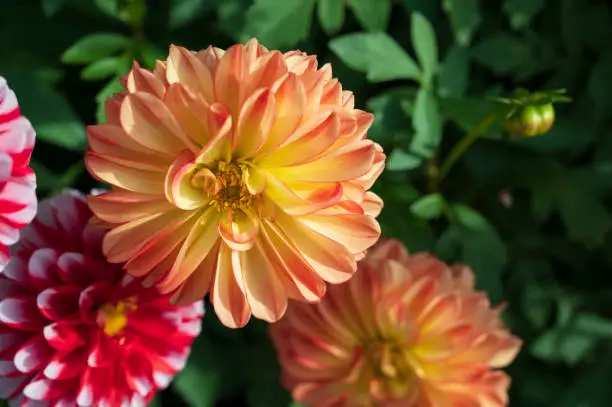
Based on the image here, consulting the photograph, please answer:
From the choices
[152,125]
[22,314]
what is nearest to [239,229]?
[152,125]

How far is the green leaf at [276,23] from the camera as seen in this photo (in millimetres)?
1058

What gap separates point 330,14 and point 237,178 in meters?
0.46

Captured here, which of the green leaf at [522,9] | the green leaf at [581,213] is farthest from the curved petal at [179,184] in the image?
the green leaf at [581,213]

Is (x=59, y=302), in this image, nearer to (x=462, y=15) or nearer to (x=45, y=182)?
(x=45, y=182)

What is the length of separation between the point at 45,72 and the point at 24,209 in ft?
1.89

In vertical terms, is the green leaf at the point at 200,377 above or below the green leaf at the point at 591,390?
above

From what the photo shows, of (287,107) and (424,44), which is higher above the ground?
(287,107)

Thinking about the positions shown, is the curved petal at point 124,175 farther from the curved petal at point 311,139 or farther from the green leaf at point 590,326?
the green leaf at point 590,326

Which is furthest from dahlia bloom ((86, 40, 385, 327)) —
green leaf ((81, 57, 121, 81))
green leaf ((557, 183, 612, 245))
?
green leaf ((557, 183, 612, 245))

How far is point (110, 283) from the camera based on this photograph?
825 mm

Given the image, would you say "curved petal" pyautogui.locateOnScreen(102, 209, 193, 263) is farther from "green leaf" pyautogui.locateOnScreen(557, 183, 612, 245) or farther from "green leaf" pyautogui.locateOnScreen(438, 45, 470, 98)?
"green leaf" pyautogui.locateOnScreen(557, 183, 612, 245)

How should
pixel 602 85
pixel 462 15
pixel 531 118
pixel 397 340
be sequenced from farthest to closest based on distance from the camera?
1. pixel 602 85
2. pixel 462 15
3. pixel 397 340
4. pixel 531 118

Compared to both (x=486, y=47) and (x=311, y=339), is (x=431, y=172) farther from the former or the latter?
(x=311, y=339)

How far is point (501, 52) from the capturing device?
124 cm
